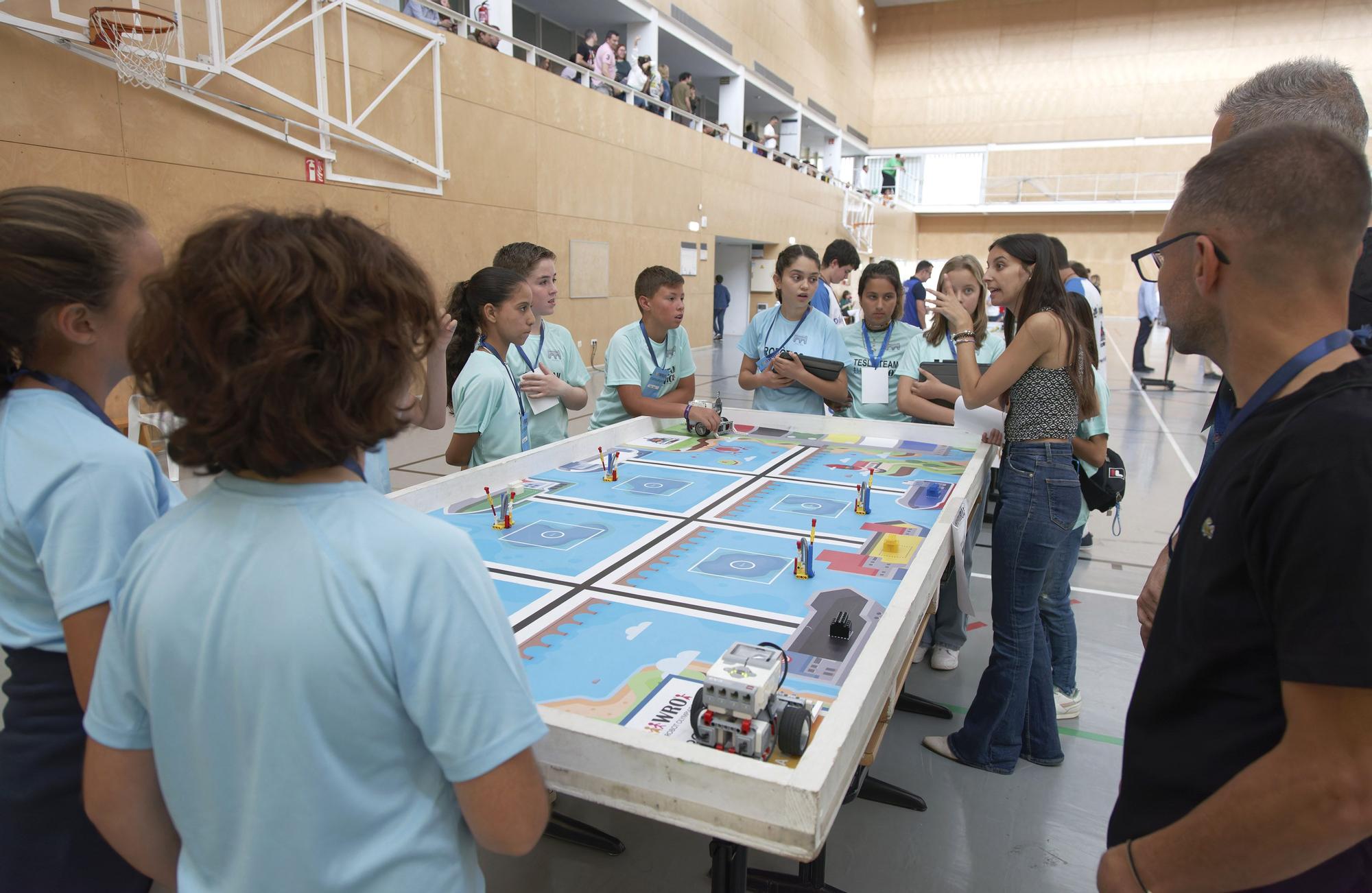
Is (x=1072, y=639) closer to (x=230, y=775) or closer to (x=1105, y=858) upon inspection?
(x=1105, y=858)

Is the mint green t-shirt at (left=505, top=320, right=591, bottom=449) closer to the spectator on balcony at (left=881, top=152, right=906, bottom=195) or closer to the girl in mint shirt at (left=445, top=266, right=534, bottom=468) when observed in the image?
the girl in mint shirt at (left=445, top=266, right=534, bottom=468)

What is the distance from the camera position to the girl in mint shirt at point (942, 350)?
11.8 ft

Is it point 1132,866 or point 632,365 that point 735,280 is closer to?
point 632,365

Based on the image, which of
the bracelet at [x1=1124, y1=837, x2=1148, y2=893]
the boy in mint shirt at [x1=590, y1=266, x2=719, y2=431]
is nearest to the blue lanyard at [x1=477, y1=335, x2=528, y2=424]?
the boy in mint shirt at [x1=590, y1=266, x2=719, y2=431]

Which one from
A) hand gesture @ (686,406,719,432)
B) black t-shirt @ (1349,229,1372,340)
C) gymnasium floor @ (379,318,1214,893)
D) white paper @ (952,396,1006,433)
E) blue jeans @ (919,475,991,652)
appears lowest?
gymnasium floor @ (379,318,1214,893)

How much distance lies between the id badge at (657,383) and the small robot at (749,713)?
2536 millimetres

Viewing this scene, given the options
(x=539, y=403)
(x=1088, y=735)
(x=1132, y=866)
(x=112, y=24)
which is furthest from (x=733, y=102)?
(x=1132, y=866)

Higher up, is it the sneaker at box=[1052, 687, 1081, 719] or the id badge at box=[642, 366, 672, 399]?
the id badge at box=[642, 366, 672, 399]

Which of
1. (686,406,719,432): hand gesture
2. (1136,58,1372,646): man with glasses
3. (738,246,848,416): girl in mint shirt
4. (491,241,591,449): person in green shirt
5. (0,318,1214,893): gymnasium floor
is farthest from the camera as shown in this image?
(738,246,848,416): girl in mint shirt

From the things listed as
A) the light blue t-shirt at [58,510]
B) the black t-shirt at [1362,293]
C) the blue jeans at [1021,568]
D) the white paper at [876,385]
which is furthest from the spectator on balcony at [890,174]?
the light blue t-shirt at [58,510]

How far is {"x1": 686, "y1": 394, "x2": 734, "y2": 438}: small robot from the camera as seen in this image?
3.49m

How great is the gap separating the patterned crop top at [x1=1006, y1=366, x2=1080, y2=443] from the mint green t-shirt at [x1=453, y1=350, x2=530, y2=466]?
173 centimetres

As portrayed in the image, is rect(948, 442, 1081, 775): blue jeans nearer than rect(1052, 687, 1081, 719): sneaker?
Yes

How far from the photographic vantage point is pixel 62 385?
3.53 feet
